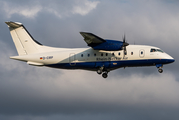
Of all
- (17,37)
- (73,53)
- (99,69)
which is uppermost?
(17,37)

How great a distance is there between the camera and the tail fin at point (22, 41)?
33.2 m

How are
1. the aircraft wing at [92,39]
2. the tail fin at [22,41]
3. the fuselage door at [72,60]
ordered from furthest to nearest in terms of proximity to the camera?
the tail fin at [22,41]
the fuselage door at [72,60]
the aircraft wing at [92,39]

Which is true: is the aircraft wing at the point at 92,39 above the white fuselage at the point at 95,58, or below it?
above

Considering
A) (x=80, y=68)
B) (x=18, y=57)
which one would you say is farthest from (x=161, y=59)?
(x=18, y=57)

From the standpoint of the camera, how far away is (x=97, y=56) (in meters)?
30.8

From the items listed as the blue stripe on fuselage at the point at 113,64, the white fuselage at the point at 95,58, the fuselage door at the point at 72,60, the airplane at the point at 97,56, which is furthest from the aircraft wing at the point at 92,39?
the fuselage door at the point at 72,60

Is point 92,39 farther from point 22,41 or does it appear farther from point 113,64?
point 22,41

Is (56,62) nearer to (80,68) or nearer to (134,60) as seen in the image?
(80,68)

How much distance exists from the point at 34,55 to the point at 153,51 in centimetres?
1406

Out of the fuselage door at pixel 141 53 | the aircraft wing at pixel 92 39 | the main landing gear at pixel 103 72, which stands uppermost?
the aircraft wing at pixel 92 39

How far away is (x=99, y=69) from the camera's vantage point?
1223 inches

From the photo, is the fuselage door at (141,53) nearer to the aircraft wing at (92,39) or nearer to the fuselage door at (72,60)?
the aircraft wing at (92,39)

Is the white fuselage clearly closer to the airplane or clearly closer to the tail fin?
the airplane

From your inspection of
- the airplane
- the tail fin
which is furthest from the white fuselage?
the tail fin
